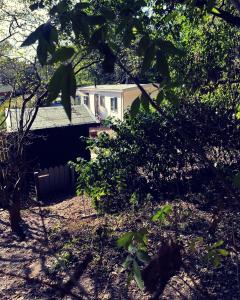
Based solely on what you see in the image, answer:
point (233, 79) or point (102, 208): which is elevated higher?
point (233, 79)

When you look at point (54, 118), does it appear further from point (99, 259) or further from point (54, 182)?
point (99, 259)

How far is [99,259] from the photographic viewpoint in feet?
16.7

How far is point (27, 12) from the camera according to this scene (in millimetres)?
8078

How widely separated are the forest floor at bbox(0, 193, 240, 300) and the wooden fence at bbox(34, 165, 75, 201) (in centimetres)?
366

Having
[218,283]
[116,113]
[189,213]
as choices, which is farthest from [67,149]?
[116,113]

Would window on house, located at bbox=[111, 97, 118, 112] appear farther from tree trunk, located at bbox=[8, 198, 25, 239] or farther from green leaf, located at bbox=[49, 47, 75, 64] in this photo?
green leaf, located at bbox=[49, 47, 75, 64]

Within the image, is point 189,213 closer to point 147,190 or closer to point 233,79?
point 147,190

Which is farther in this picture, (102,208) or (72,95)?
(102,208)

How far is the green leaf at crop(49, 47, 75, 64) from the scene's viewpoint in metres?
0.99

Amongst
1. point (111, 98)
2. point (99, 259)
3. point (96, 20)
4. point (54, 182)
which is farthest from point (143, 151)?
point (111, 98)

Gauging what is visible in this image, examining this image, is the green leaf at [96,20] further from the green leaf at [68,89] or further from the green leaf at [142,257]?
the green leaf at [142,257]

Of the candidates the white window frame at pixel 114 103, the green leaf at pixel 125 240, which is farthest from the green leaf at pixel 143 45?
the white window frame at pixel 114 103

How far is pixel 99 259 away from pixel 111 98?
21.9m

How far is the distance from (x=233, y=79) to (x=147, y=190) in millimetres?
3329
